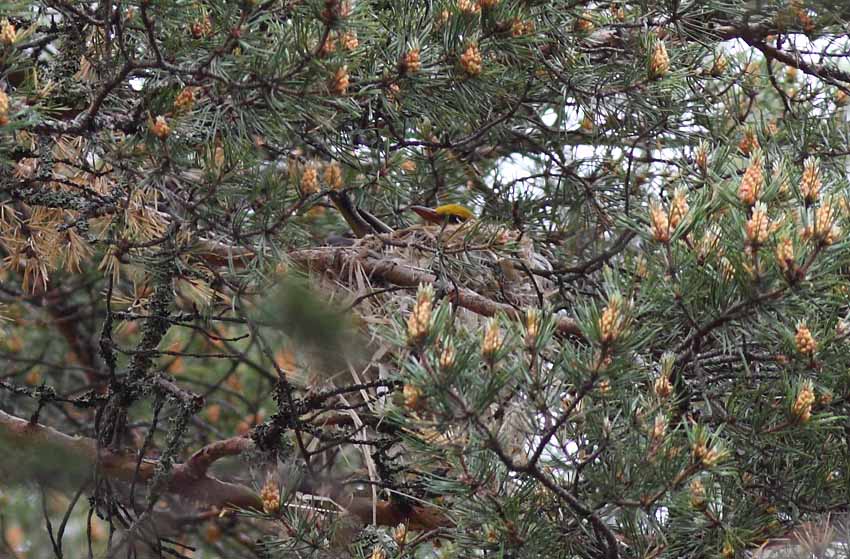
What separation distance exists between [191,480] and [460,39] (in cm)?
117

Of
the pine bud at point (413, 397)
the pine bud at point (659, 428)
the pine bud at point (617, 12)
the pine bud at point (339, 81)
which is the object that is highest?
the pine bud at point (617, 12)

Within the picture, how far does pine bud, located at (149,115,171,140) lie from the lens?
1.64m

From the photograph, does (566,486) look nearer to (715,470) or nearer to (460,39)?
(715,470)

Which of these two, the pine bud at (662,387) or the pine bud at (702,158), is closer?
the pine bud at (662,387)

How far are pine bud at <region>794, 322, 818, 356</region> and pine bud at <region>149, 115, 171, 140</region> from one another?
3.34 ft

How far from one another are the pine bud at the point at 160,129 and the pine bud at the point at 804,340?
102 centimetres

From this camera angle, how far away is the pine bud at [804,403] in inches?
59.8

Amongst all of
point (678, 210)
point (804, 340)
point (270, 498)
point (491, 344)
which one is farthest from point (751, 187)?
point (270, 498)

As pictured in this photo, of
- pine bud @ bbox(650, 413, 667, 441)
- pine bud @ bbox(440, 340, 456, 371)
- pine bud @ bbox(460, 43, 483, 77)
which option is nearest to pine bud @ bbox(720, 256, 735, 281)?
pine bud @ bbox(650, 413, 667, 441)

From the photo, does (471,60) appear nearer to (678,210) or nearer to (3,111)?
(678,210)

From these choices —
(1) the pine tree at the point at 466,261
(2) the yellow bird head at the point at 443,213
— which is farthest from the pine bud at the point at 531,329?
(2) the yellow bird head at the point at 443,213

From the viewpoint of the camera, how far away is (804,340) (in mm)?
1524

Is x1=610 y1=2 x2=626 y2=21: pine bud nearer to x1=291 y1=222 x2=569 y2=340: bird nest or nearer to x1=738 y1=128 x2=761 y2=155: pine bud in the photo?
x1=738 y1=128 x2=761 y2=155: pine bud

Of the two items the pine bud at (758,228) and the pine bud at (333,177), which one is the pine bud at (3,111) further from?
the pine bud at (758,228)
